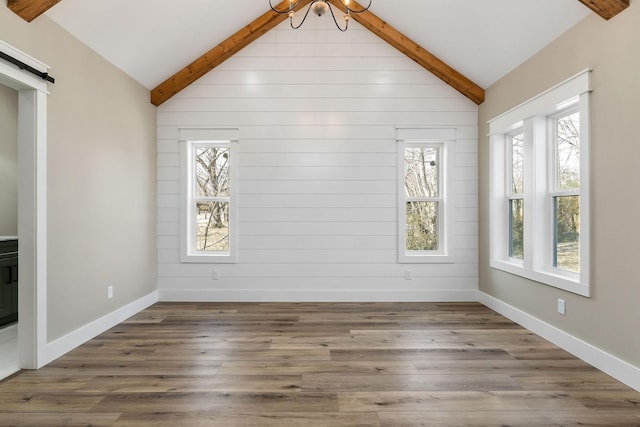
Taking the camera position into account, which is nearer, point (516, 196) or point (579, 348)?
point (579, 348)

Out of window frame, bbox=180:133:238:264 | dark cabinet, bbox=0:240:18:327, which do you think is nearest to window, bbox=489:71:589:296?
window frame, bbox=180:133:238:264

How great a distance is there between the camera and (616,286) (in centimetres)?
260

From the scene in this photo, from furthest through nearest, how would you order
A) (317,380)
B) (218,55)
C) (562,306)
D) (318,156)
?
(318,156) < (218,55) < (562,306) < (317,380)

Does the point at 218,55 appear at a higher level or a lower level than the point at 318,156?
higher

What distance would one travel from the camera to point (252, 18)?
4.41 meters

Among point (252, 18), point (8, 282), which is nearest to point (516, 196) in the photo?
point (252, 18)

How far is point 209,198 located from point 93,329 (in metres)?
2.03

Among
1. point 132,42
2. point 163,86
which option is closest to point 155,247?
point 163,86

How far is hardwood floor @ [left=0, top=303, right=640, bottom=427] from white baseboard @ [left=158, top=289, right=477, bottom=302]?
35.2 inches

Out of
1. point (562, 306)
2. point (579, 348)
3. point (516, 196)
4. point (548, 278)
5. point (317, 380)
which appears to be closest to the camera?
point (317, 380)

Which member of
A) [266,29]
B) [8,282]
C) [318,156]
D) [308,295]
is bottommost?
[308,295]

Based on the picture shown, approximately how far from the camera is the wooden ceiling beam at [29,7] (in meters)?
2.48

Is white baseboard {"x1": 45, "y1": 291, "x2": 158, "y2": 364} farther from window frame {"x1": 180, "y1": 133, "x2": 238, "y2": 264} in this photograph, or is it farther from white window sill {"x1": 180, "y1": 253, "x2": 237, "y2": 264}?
window frame {"x1": 180, "y1": 133, "x2": 238, "y2": 264}

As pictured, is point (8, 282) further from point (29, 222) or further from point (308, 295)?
point (308, 295)
